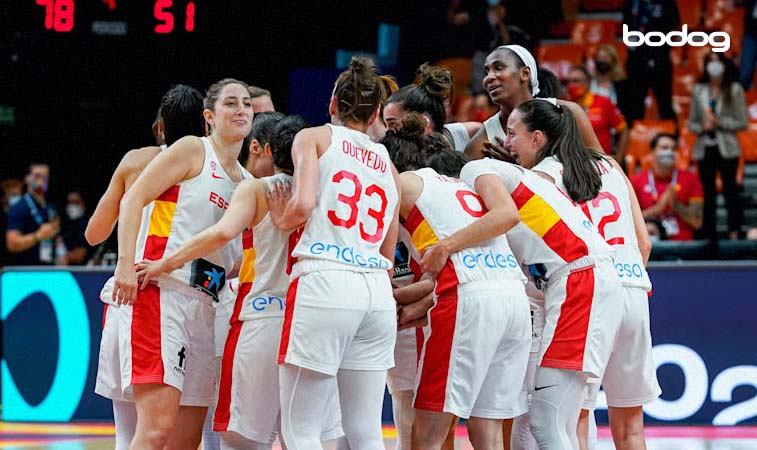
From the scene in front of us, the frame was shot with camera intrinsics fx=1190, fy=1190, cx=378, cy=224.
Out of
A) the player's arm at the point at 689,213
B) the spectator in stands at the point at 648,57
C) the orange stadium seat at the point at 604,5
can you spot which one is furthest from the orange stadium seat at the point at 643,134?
the orange stadium seat at the point at 604,5

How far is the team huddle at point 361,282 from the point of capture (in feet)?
15.2

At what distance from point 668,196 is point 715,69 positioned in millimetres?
1994

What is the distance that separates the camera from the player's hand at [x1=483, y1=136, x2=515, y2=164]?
5.73 m

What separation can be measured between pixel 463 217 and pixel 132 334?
150 centimetres

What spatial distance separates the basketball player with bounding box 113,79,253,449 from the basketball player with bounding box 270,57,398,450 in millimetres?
547

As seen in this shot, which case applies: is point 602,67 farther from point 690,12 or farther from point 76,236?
point 76,236

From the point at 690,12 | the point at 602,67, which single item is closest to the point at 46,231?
the point at 602,67

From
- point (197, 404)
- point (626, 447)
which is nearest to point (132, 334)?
point (197, 404)

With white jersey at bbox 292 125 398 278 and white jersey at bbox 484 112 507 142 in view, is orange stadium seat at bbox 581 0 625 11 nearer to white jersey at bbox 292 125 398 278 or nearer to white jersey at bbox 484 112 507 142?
white jersey at bbox 484 112 507 142

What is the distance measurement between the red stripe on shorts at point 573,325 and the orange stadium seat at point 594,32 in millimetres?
10759

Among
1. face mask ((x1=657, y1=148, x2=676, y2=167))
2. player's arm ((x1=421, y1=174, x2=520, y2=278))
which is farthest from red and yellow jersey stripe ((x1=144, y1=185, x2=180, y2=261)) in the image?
face mask ((x1=657, y1=148, x2=676, y2=167))

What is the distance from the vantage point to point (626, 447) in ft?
17.8

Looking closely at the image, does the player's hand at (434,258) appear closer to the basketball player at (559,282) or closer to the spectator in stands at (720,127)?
the basketball player at (559,282)

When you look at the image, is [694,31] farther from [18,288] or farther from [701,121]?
[18,288]
